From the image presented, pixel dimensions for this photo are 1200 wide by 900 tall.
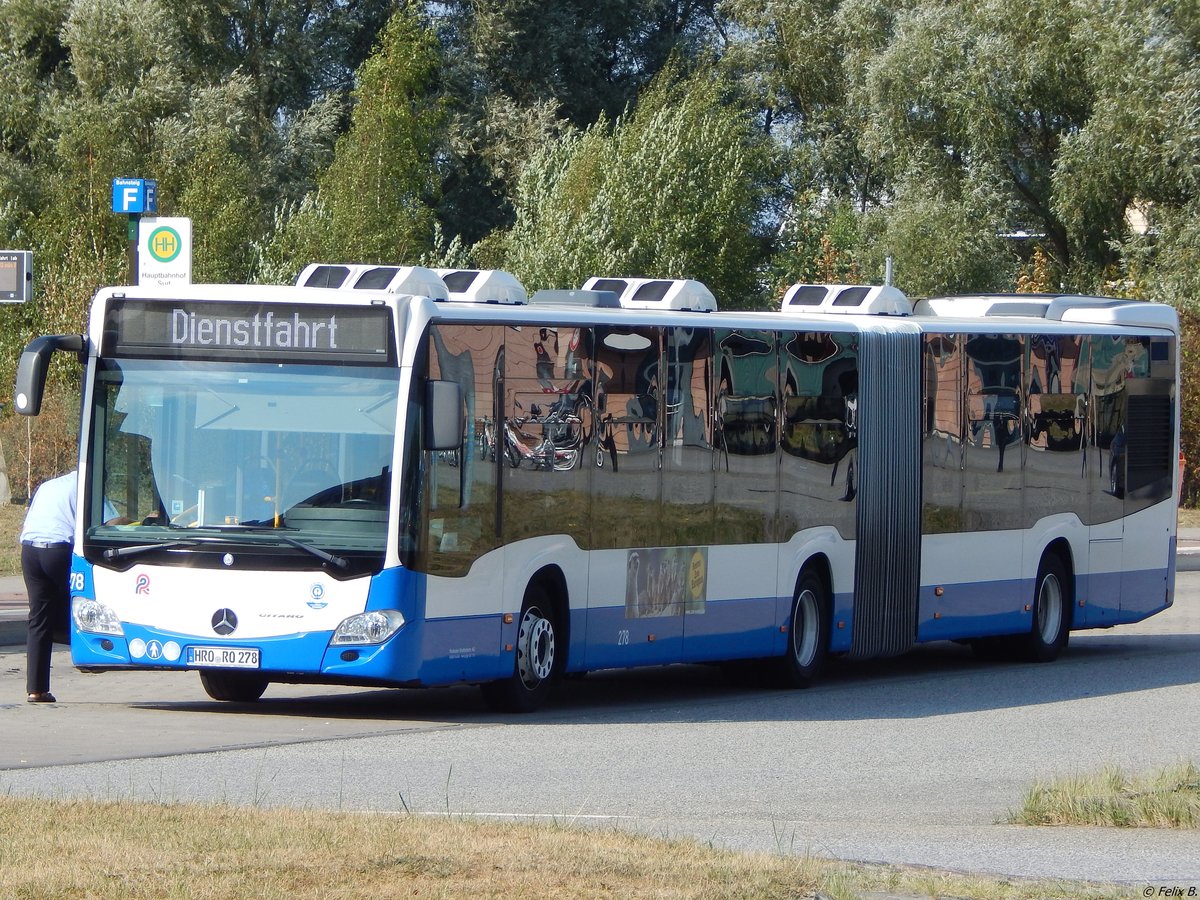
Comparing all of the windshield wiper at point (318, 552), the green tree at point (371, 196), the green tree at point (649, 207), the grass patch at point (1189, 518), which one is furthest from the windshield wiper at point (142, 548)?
the grass patch at point (1189, 518)

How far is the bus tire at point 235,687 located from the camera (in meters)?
13.8

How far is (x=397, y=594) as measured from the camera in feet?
39.7

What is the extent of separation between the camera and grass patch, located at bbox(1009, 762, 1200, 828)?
8898mm

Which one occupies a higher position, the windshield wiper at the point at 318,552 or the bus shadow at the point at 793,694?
the windshield wiper at the point at 318,552

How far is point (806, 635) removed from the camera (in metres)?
15.9

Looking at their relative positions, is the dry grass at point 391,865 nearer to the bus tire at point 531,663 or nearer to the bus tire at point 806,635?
the bus tire at point 531,663

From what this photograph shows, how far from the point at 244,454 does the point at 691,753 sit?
3196mm

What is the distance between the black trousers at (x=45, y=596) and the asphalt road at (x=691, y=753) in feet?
1.27

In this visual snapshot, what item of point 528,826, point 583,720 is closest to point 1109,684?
point 583,720

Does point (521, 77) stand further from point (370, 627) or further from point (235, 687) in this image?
point (370, 627)

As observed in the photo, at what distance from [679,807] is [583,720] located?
366 cm

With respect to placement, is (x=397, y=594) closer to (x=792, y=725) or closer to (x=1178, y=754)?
(x=792, y=725)

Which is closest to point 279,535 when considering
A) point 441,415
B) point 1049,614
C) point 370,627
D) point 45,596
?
point 370,627

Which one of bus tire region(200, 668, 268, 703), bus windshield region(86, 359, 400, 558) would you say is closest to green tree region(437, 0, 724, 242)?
bus tire region(200, 668, 268, 703)
